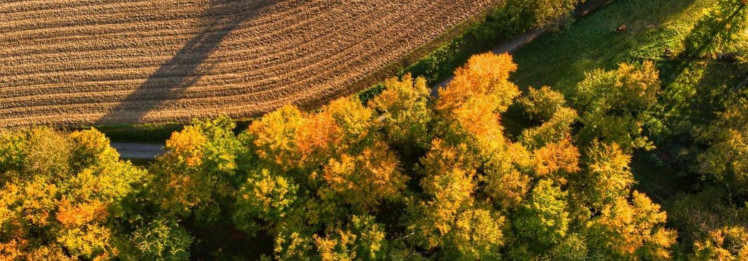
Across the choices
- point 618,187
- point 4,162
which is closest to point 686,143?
point 618,187

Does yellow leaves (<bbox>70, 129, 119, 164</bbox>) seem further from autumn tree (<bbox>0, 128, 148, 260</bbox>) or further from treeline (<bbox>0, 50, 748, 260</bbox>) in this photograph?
treeline (<bbox>0, 50, 748, 260</bbox>)

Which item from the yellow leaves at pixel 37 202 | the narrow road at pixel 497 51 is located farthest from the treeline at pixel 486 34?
the yellow leaves at pixel 37 202

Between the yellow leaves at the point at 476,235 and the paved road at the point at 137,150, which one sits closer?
the yellow leaves at the point at 476,235

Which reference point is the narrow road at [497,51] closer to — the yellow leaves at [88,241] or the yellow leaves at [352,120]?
the yellow leaves at [352,120]

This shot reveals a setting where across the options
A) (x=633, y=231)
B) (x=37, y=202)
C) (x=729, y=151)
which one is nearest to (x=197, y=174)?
(x=37, y=202)

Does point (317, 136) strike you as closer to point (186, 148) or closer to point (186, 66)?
point (186, 148)
